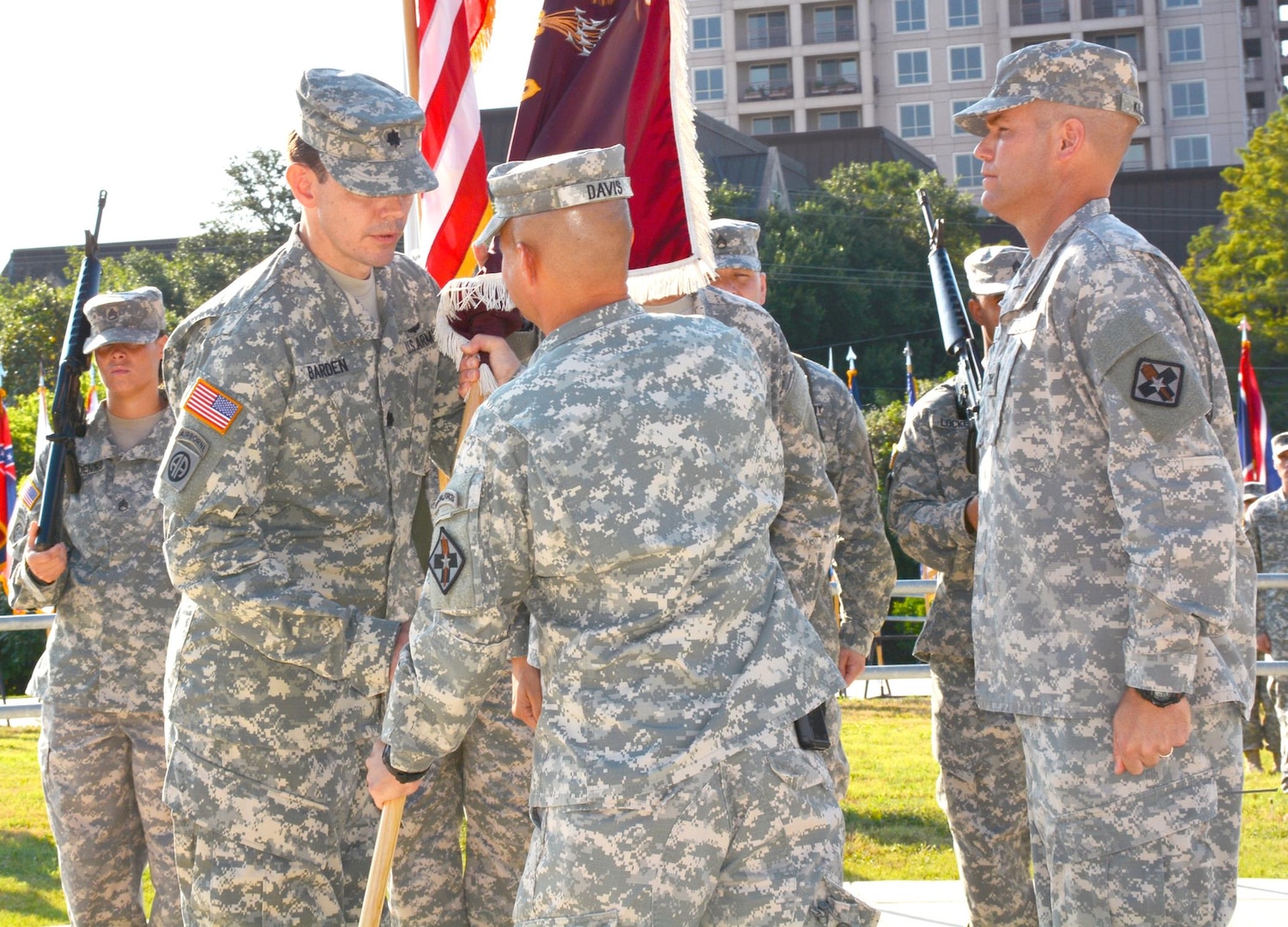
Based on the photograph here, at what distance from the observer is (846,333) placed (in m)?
48.8

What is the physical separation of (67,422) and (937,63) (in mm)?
72801

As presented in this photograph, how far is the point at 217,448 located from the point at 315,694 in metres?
0.70

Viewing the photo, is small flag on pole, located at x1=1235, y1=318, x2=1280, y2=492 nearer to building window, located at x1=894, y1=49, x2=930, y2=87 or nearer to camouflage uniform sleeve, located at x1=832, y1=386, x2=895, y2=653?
camouflage uniform sleeve, located at x1=832, y1=386, x2=895, y2=653

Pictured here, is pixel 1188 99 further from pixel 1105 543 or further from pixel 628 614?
pixel 628 614

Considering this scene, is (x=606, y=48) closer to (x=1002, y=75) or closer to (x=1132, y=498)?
(x=1002, y=75)

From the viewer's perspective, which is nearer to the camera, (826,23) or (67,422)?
(67,422)

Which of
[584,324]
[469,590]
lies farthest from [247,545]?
[584,324]

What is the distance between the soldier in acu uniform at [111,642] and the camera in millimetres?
5312

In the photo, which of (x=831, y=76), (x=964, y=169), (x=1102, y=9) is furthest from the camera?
(x=831, y=76)

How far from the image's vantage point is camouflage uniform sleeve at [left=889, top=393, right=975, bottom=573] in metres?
5.17

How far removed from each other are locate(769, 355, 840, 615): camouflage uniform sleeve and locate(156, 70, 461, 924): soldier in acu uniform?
3.96 ft

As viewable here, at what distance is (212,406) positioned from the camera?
11.9 feet

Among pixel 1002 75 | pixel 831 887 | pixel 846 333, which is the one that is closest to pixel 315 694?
pixel 831 887

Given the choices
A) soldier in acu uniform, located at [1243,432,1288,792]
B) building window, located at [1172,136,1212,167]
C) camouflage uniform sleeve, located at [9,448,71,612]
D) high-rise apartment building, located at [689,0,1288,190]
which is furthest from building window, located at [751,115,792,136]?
camouflage uniform sleeve, located at [9,448,71,612]
